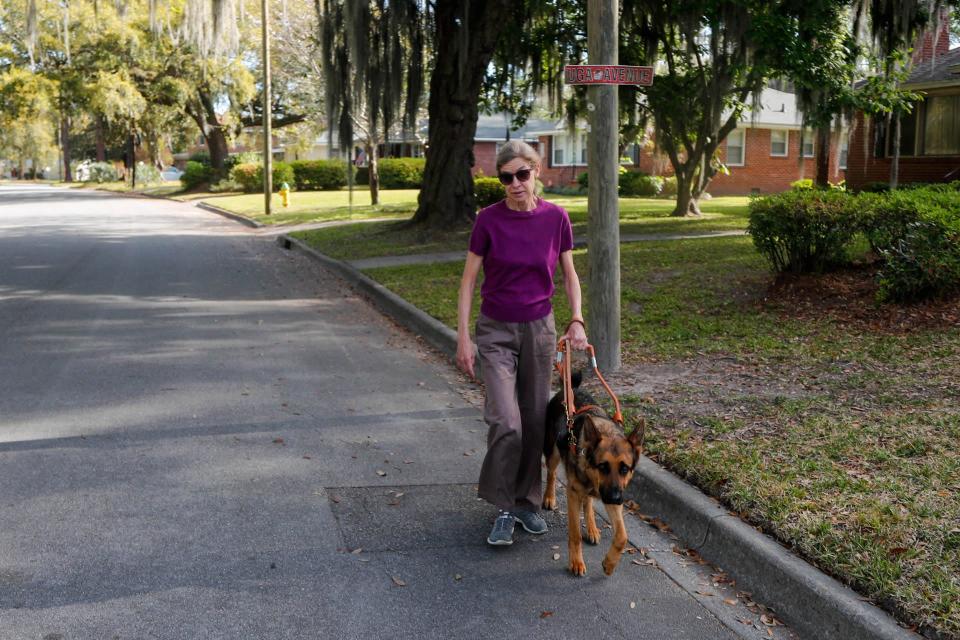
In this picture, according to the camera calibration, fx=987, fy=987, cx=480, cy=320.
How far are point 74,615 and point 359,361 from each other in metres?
5.61

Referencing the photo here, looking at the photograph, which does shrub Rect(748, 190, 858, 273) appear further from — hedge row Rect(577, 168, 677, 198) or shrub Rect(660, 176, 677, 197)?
shrub Rect(660, 176, 677, 197)

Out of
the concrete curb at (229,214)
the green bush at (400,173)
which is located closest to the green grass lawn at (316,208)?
the concrete curb at (229,214)

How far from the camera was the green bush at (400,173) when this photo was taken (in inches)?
2008

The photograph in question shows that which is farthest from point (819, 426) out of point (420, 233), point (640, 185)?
point (640, 185)

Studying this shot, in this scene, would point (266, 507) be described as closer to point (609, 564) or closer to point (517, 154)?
point (609, 564)

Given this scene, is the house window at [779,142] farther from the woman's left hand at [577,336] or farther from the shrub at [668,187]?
the woman's left hand at [577,336]

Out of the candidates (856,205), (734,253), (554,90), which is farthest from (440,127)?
(856,205)

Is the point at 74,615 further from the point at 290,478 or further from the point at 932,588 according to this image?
the point at 932,588

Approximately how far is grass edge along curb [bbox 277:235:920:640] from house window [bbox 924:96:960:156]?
22533 millimetres

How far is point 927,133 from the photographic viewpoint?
2545cm

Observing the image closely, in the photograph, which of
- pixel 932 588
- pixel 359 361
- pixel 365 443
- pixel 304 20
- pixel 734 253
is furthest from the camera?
pixel 304 20

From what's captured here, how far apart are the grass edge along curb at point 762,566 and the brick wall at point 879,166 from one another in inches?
846

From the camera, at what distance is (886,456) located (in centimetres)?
564

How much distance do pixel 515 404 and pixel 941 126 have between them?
23.9m
